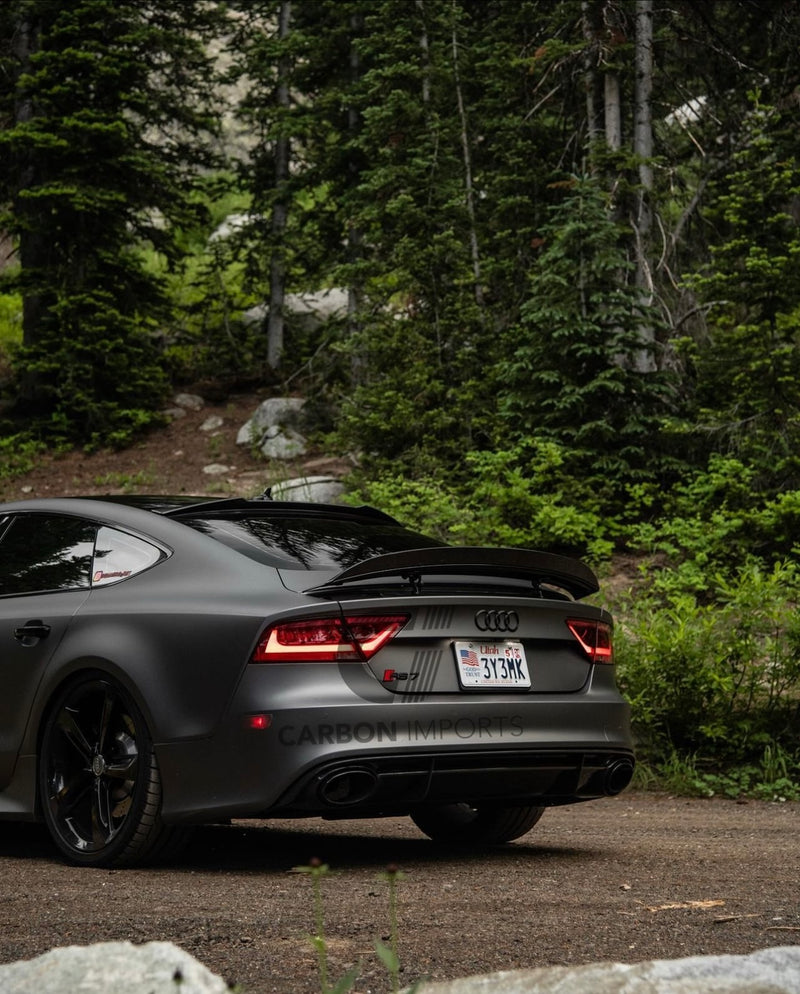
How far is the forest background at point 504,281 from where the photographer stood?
13.2m

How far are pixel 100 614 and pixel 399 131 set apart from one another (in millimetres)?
15850

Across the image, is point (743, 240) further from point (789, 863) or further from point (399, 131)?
point (789, 863)

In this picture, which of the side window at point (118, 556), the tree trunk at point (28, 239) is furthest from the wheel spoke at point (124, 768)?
the tree trunk at point (28, 239)

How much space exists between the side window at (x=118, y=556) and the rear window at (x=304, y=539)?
218 mm

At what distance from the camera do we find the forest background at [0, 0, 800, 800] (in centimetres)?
1316

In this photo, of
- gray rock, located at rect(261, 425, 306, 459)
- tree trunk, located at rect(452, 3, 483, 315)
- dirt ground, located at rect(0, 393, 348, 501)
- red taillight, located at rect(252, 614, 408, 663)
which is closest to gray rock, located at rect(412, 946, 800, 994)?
red taillight, located at rect(252, 614, 408, 663)

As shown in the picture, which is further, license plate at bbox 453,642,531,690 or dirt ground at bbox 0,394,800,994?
license plate at bbox 453,642,531,690

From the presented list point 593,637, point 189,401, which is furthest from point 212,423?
point 593,637

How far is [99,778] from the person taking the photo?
200 inches

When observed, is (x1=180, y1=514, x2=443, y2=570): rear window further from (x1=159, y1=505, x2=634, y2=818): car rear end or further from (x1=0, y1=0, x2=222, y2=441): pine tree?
(x1=0, y1=0, x2=222, y2=441): pine tree

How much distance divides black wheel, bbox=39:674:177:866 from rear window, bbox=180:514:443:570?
0.77 meters

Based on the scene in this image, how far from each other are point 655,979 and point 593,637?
9.48 ft

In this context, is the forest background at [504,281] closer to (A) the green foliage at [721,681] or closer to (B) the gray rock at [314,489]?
(A) the green foliage at [721,681]

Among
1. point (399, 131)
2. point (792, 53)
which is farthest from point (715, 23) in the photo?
point (399, 131)
